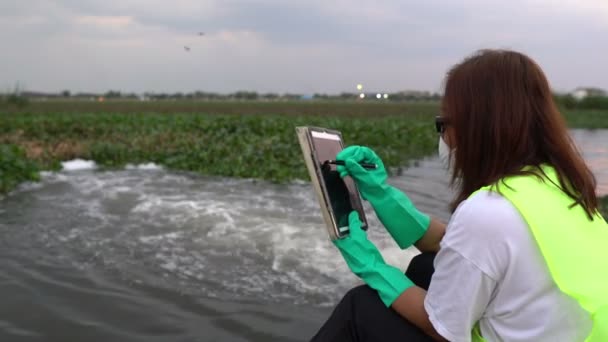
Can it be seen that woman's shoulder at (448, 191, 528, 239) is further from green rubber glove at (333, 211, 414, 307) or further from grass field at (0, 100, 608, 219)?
grass field at (0, 100, 608, 219)

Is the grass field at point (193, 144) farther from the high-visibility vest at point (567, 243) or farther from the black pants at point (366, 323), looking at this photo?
the high-visibility vest at point (567, 243)

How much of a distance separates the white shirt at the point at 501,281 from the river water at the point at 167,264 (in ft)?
6.21

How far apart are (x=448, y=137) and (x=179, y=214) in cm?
471

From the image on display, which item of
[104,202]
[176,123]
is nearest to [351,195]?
[104,202]

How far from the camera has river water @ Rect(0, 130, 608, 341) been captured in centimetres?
→ 335

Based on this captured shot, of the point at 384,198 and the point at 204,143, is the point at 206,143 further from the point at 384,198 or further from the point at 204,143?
the point at 384,198

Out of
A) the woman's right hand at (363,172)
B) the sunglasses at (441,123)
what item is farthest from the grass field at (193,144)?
the sunglasses at (441,123)

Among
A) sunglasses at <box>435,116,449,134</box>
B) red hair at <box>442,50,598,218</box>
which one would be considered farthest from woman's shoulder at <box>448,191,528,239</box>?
sunglasses at <box>435,116,449,134</box>

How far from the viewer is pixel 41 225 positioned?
5.48 m

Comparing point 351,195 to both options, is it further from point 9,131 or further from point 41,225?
point 9,131

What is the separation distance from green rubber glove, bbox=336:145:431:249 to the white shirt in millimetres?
618

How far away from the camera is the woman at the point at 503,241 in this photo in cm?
141

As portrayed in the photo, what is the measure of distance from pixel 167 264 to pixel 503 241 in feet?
11.2

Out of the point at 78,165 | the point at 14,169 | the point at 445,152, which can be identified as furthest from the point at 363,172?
the point at 78,165
